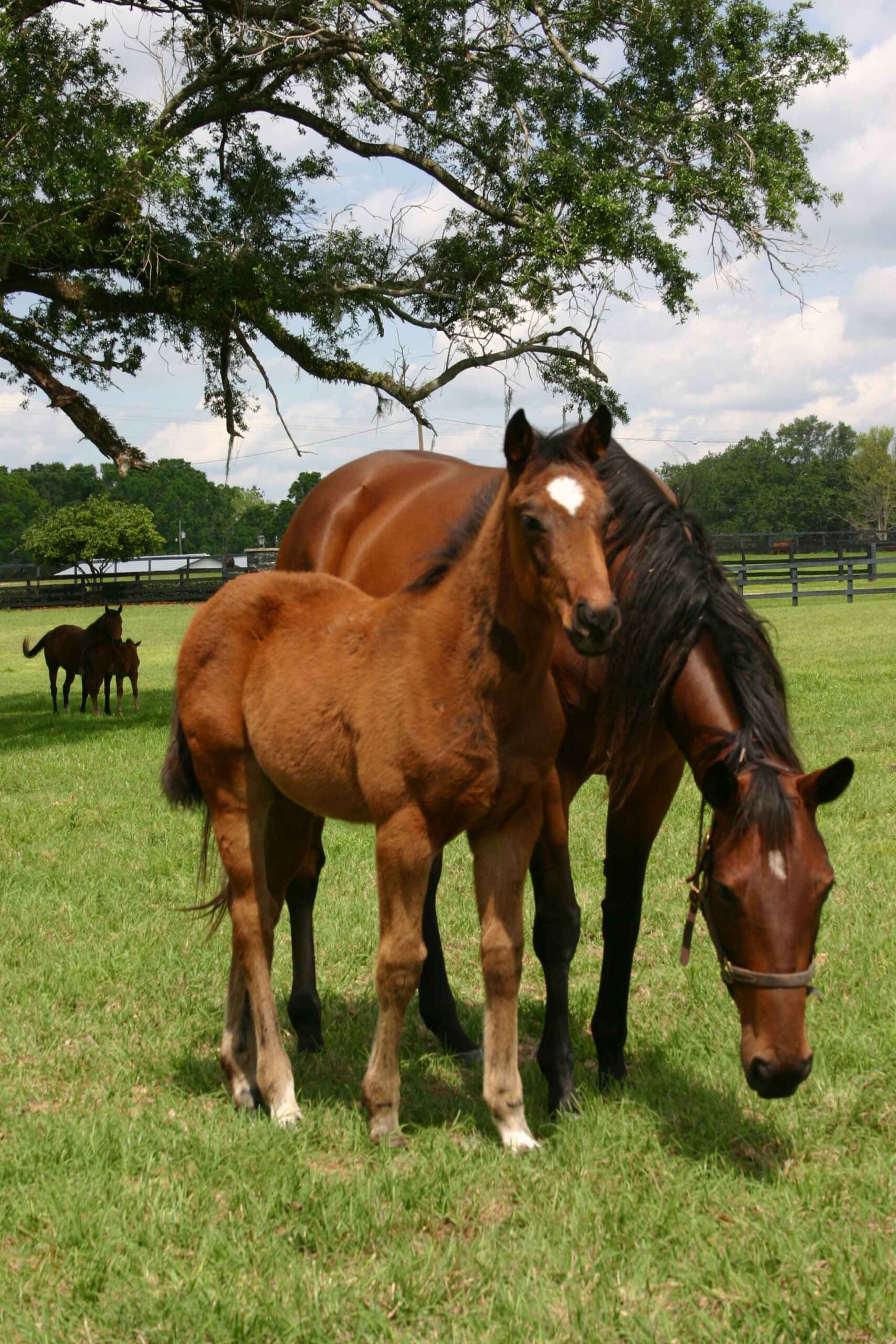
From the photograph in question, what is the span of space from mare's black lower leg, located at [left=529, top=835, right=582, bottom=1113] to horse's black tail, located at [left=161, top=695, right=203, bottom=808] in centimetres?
128

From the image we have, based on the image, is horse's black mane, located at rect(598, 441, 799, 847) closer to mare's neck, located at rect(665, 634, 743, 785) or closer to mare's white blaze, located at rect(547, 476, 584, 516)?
mare's neck, located at rect(665, 634, 743, 785)

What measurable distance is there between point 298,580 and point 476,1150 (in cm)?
198

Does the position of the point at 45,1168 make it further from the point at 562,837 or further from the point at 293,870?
the point at 562,837

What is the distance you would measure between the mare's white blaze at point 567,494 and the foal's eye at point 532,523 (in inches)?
2.7

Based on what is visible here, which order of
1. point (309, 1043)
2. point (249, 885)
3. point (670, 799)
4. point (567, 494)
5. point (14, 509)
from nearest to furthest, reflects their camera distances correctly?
point (567, 494) < point (249, 885) < point (670, 799) < point (309, 1043) < point (14, 509)

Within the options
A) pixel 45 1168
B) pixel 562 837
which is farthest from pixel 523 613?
pixel 45 1168

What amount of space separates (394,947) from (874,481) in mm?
84149

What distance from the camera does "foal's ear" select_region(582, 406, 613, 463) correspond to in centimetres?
310

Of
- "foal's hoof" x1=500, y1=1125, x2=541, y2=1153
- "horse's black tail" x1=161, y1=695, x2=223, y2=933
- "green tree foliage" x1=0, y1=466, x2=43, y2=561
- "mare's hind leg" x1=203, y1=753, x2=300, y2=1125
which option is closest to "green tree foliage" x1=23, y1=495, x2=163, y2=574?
"green tree foliage" x1=0, y1=466, x2=43, y2=561

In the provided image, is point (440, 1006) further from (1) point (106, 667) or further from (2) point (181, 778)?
(1) point (106, 667)

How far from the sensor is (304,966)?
14.2 feet

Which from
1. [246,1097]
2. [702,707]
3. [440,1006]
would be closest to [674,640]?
[702,707]

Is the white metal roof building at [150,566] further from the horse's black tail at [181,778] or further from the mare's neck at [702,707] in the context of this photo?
the mare's neck at [702,707]

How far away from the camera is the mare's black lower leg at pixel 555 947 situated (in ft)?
12.2
